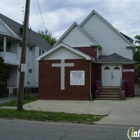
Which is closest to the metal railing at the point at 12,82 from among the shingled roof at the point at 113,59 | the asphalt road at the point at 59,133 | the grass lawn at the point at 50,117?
the shingled roof at the point at 113,59

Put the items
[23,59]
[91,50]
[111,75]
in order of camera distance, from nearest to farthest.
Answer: [23,59]
[111,75]
[91,50]

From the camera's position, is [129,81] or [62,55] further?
[129,81]

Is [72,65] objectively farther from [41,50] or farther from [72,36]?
[41,50]

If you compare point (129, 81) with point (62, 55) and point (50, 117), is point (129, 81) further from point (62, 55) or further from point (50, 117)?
point (50, 117)

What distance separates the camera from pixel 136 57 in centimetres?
3525

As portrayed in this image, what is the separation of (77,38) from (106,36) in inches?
127

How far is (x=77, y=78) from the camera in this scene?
796 inches

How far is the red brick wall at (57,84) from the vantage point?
65.6 feet

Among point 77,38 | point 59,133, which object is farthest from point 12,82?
point 59,133

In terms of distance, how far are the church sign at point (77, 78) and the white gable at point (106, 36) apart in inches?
235

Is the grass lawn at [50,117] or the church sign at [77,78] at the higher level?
the church sign at [77,78]

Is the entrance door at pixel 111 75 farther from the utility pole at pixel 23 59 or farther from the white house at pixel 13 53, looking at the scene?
the utility pole at pixel 23 59

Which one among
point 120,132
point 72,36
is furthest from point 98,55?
point 120,132

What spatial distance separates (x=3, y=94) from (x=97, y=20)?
1196cm
